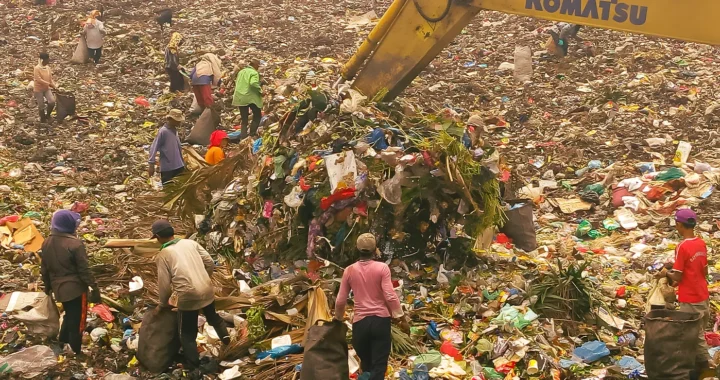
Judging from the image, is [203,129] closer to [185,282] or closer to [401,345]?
[185,282]

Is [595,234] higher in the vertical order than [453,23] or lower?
lower

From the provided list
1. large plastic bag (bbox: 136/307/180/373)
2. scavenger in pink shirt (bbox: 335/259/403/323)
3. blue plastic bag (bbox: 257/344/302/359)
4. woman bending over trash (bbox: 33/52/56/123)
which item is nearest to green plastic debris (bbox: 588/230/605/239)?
blue plastic bag (bbox: 257/344/302/359)

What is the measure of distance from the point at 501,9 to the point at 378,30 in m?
1.35

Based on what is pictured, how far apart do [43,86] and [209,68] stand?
7.81 ft

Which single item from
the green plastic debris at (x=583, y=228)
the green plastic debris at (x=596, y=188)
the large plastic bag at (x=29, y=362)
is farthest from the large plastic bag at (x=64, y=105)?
the green plastic debris at (x=583, y=228)

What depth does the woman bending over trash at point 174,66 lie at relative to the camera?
42.5 feet

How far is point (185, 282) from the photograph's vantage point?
5648mm

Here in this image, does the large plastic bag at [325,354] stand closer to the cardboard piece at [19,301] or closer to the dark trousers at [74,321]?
the dark trousers at [74,321]

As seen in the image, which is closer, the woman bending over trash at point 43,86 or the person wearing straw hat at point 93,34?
the woman bending over trash at point 43,86

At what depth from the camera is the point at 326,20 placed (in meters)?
16.5

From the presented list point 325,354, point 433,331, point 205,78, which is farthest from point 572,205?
point 205,78

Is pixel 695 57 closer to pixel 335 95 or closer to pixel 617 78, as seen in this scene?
pixel 617 78

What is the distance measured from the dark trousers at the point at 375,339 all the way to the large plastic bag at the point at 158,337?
4.58 feet

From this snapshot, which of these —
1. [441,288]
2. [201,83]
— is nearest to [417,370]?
[441,288]
